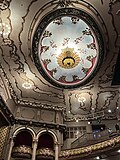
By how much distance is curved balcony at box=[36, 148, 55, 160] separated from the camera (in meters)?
10.1

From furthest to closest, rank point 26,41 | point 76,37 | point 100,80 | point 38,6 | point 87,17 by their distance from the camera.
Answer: point 100,80 < point 76,37 < point 26,41 < point 87,17 < point 38,6

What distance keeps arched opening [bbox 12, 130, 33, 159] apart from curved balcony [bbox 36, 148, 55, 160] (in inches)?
18.9

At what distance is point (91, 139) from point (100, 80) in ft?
11.6

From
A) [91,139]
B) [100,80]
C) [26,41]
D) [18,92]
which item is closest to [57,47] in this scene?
[26,41]

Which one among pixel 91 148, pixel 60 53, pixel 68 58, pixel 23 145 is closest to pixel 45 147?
pixel 23 145

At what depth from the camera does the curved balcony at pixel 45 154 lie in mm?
10141

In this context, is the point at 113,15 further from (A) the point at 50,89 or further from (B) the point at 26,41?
(A) the point at 50,89

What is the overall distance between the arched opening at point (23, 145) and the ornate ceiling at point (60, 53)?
5.94 ft

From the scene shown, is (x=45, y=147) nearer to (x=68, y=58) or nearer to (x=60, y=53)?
(x=68, y=58)

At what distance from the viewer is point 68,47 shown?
30.0 feet

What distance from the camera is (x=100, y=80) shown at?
10.1m

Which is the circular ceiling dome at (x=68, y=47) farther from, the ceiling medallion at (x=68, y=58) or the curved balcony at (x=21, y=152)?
the curved balcony at (x=21, y=152)

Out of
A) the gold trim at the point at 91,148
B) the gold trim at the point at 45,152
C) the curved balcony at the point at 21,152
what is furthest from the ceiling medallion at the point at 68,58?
the curved balcony at the point at 21,152

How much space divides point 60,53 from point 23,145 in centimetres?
539
